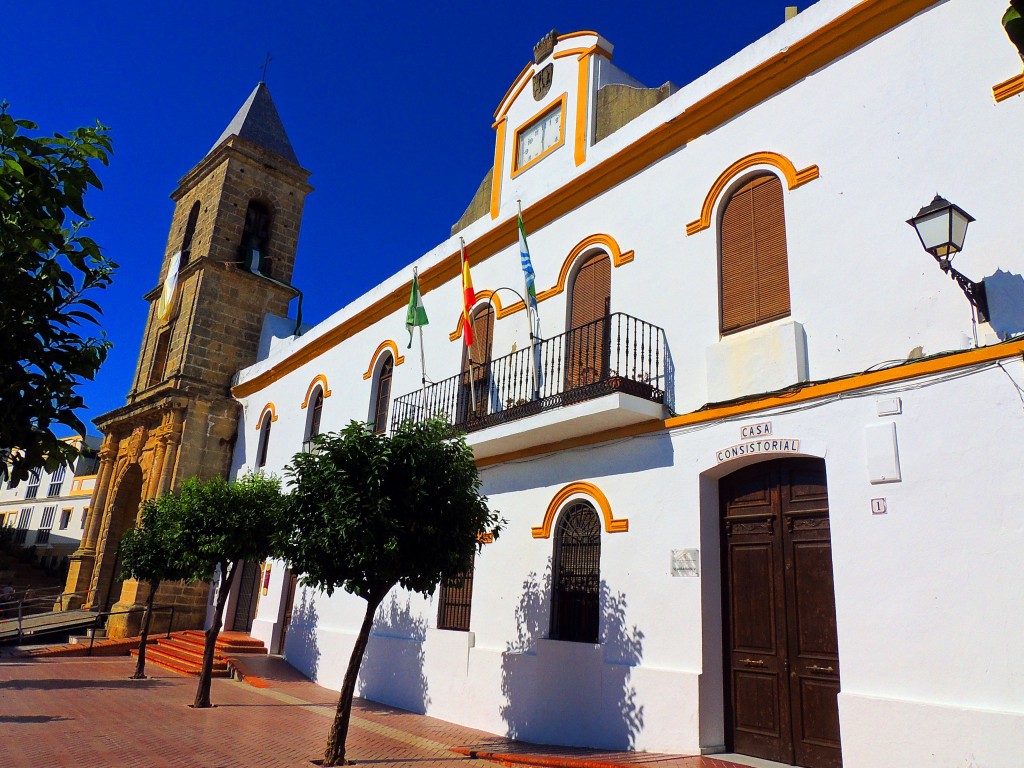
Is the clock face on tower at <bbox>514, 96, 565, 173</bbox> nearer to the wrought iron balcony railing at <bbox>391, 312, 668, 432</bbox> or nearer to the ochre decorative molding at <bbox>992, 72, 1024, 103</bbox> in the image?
the wrought iron balcony railing at <bbox>391, 312, 668, 432</bbox>

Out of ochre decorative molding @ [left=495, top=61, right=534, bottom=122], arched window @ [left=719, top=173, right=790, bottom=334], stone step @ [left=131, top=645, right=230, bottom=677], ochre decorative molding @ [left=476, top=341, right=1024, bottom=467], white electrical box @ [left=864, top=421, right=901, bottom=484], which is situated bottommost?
stone step @ [left=131, top=645, right=230, bottom=677]

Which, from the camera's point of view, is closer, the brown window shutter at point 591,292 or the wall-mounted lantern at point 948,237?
the wall-mounted lantern at point 948,237

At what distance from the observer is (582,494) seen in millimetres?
9461

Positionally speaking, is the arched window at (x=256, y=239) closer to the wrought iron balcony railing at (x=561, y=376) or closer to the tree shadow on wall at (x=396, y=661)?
the wrought iron balcony railing at (x=561, y=376)

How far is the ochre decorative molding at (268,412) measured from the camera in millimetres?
19531

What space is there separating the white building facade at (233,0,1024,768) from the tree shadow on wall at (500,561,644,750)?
0.03 meters

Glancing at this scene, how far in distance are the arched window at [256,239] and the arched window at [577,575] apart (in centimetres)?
1671

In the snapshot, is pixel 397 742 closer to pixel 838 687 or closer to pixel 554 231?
pixel 838 687

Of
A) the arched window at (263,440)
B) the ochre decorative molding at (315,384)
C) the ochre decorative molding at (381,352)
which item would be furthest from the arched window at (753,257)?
the arched window at (263,440)

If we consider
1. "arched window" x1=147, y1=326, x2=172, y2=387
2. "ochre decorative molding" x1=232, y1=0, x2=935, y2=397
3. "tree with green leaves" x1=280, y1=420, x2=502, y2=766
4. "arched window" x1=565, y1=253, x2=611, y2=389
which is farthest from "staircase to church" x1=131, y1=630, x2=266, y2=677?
"arched window" x1=565, y1=253, x2=611, y2=389

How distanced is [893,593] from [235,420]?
19.0 metres

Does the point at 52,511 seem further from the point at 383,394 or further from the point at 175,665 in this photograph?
the point at 383,394

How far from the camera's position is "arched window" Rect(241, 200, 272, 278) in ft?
76.1

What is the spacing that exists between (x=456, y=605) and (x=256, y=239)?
1633 cm
